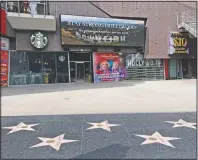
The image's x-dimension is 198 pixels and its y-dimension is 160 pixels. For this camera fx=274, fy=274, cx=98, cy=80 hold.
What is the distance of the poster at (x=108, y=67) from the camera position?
1017 inches

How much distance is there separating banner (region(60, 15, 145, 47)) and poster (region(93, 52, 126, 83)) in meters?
1.19

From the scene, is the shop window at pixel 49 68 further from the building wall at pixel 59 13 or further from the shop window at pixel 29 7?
the shop window at pixel 29 7

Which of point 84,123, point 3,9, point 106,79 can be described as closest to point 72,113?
point 84,123

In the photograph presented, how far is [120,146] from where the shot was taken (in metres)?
5.59

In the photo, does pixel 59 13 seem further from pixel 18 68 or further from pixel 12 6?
pixel 18 68

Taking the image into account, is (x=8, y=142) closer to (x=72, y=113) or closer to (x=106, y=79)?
(x=72, y=113)

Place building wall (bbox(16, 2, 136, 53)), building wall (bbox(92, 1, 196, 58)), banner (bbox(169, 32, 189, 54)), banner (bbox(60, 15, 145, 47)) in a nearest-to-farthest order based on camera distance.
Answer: building wall (bbox(16, 2, 136, 53)) → banner (bbox(60, 15, 145, 47)) → building wall (bbox(92, 1, 196, 58)) → banner (bbox(169, 32, 189, 54))

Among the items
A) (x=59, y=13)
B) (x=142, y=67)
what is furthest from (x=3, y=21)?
(x=142, y=67)

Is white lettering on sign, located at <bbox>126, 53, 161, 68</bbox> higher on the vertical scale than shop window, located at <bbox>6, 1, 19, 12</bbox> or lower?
lower

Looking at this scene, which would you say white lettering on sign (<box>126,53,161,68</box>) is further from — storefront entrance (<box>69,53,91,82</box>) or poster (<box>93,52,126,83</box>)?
storefront entrance (<box>69,53,91,82</box>)

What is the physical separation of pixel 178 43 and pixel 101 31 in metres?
8.62

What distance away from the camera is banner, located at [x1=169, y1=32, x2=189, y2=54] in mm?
28297

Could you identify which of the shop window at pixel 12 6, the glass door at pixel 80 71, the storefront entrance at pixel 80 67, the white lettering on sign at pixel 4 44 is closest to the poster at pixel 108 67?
the storefront entrance at pixel 80 67

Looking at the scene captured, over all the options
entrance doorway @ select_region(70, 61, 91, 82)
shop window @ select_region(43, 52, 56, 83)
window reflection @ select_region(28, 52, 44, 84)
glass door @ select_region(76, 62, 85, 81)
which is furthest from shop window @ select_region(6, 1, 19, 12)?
glass door @ select_region(76, 62, 85, 81)
